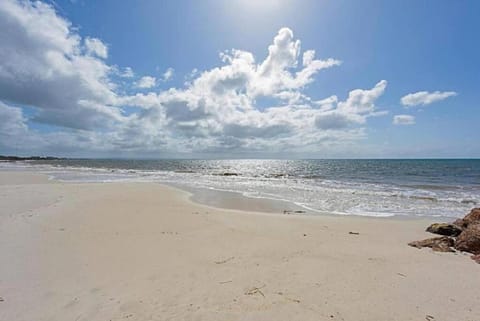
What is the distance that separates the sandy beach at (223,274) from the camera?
3.73 m

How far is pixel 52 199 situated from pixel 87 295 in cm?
1178

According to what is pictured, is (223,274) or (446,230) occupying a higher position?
(223,274)

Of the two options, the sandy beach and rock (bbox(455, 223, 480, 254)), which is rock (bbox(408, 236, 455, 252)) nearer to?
rock (bbox(455, 223, 480, 254))

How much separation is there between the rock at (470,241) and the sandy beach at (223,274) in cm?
54

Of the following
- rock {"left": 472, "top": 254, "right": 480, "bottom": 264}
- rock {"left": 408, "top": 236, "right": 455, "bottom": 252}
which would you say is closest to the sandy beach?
rock {"left": 472, "top": 254, "right": 480, "bottom": 264}

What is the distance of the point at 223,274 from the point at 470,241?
6288 mm

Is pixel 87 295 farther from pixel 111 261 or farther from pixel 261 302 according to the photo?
pixel 261 302

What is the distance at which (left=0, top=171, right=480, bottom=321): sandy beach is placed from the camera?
373 centimetres

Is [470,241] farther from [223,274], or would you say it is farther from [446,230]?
[223,274]

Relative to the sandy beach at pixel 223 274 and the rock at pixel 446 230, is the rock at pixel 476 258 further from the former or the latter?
the rock at pixel 446 230

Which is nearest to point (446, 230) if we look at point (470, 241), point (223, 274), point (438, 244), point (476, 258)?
point (470, 241)

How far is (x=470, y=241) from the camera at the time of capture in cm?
640

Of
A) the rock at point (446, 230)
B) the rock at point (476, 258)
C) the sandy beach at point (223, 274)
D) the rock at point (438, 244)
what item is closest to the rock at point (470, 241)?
the rock at point (438, 244)

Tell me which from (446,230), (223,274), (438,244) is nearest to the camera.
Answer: (223,274)
